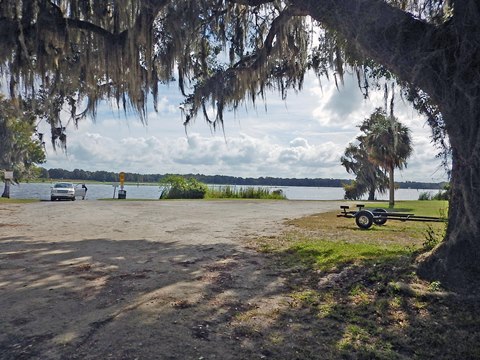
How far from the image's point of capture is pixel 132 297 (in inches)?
162

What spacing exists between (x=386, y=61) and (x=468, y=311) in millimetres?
3020

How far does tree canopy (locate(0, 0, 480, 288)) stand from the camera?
4086mm

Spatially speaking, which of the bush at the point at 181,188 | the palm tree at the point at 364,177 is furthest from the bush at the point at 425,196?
the bush at the point at 181,188

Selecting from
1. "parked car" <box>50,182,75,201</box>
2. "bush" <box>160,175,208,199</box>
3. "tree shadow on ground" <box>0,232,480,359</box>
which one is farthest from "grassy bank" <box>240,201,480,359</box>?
"parked car" <box>50,182,75,201</box>

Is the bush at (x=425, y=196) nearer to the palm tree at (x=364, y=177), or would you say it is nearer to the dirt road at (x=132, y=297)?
the palm tree at (x=364, y=177)

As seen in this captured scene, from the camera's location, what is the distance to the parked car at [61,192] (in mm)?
25188

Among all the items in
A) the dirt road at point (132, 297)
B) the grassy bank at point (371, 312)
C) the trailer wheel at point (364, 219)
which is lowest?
the dirt road at point (132, 297)

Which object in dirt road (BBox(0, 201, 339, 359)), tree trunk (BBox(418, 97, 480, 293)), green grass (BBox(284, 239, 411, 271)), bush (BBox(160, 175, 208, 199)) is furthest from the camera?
bush (BBox(160, 175, 208, 199))

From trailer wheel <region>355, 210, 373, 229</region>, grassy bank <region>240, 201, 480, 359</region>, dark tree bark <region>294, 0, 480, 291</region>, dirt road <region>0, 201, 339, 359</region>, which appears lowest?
dirt road <region>0, 201, 339, 359</region>

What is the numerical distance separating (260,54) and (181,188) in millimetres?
21099

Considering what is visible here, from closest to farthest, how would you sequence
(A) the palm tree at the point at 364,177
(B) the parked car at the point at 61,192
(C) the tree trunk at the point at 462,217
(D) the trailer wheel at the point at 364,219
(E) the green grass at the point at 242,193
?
(C) the tree trunk at the point at 462,217 → (D) the trailer wheel at the point at 364,219 → (B) the parked car at the point at 61,192 → (E) the green grass at the point at 242,193 → (A) the palm tree at the point at 364,177

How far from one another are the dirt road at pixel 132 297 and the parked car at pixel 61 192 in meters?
18.5

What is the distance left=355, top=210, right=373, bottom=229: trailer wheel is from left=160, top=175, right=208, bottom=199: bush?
18908mm

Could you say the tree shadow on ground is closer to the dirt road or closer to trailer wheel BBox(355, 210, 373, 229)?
the dirt road
